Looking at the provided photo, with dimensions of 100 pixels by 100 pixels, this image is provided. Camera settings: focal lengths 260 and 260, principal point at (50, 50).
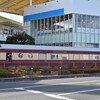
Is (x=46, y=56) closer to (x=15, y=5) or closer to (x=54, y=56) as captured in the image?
(x=54, y=56)

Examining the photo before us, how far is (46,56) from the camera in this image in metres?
34.1

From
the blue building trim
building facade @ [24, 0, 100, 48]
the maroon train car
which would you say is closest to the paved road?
the maroon train car

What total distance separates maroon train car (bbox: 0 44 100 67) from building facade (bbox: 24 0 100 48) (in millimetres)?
7914

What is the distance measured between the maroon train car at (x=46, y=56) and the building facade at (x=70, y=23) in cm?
791

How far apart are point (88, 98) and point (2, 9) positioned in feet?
187

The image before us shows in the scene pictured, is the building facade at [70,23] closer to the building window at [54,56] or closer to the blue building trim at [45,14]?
the blue building trim at [45,14]

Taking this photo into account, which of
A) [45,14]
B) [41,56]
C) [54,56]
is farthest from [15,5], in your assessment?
[41,56]

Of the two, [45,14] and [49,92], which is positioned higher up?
[45,14]

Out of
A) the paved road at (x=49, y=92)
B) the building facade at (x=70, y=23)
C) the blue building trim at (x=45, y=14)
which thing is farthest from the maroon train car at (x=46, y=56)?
the paved road at (x=49, y=92)

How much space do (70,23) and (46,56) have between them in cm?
1458

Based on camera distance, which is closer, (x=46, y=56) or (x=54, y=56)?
(x=46, y=56)

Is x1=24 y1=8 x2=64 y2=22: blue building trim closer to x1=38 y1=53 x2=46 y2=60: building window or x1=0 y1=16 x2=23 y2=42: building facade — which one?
x1=0 y1=16 x2=23 y2=42: building facade

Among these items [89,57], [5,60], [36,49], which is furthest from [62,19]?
[5,60]

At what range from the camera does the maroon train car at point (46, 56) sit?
30.8 metres
